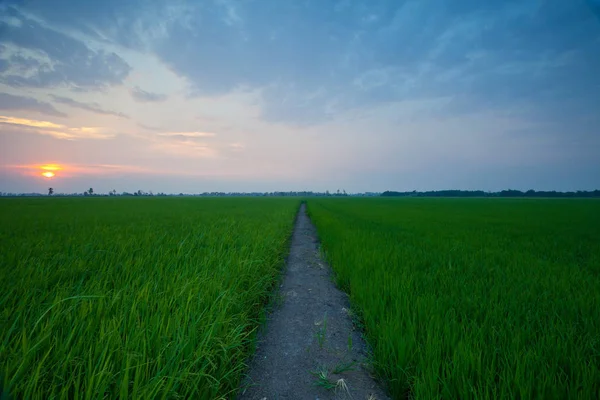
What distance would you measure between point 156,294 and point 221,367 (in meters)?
1.19

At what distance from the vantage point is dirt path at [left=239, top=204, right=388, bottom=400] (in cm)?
201

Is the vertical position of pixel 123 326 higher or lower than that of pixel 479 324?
higher

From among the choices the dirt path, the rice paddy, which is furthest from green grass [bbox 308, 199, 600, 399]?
the dirt path

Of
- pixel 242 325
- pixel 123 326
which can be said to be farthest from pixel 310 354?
pixel 123 326

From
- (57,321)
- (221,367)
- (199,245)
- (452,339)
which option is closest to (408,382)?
(452,339)

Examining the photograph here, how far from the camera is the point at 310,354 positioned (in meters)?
Result: 2.53

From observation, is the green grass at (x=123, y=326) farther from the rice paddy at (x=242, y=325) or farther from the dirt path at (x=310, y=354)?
the dirt path at (x=310, y=354)

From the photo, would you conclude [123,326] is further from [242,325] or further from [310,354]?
[310,354]

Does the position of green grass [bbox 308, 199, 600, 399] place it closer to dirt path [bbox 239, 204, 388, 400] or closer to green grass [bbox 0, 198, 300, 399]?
dirt path [bbox 239, 204, 388, 400]

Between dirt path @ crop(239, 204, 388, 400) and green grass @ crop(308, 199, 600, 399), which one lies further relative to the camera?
dirt path @ crop(239, 204, 388, 400)

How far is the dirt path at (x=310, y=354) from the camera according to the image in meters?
2.01

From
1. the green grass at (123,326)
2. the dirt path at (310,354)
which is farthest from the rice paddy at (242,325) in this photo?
the dirt path at (310,354)

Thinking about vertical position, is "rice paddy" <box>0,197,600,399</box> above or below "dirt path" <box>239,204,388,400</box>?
above

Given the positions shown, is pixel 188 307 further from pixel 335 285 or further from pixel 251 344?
pixel 335 285
